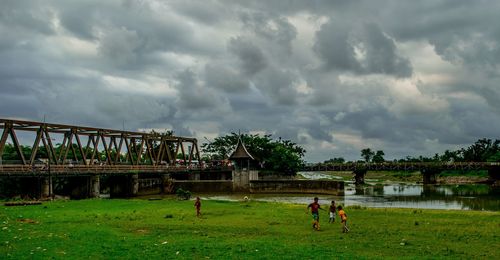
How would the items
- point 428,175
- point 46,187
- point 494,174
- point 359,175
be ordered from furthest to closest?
point 428,175 < point 359,175 < point 494,174 < point 46,187

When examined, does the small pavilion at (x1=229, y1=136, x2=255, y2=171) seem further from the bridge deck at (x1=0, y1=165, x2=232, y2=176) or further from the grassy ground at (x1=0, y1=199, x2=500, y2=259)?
the grassy ground at (x1=0, y1=199, x2=500, y2=259)

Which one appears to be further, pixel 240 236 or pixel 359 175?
pixel 359 175

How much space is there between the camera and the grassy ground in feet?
61.0

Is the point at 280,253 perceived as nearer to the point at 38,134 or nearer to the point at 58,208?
the point at 58,208

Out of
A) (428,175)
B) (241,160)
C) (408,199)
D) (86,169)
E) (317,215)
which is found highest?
(241,160)

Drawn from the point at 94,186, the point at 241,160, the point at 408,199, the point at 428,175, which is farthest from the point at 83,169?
the point at 428,175

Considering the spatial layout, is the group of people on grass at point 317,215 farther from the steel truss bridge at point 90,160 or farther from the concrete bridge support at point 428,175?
the concrete bridge support at point 428,175

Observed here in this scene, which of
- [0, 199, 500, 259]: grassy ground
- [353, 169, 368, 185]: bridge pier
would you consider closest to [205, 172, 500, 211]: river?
[0, 199, 500, 259]: grassy ground

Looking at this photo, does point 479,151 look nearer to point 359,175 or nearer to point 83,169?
point 359,175

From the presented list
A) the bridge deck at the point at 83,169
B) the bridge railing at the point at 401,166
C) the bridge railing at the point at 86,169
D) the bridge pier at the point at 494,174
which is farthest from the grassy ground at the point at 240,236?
the bridge pier at the point at 494,174

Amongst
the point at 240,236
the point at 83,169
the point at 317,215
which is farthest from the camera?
the point at 83,169

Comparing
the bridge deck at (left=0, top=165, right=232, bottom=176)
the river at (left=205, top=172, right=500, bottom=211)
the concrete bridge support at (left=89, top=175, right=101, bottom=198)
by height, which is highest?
the bridge deck at (left=0, top=165, right=232, bottom=176)

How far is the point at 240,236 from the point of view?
23531mm

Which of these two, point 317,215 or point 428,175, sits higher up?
point 317,215
